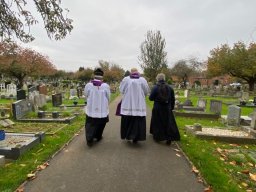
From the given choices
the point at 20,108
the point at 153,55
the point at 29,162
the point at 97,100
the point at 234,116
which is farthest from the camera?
the point at 153,55

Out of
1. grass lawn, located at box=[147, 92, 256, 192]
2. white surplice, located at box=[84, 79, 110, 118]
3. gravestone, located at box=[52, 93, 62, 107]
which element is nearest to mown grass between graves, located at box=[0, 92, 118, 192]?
white surplice, located at box=[84, 79, 110, 118]

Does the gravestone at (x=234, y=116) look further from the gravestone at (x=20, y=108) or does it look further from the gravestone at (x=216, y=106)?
the gravestone at (x=20, y=108)

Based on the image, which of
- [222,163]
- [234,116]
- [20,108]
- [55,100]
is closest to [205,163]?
[222,163]

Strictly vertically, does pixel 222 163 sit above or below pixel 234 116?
below

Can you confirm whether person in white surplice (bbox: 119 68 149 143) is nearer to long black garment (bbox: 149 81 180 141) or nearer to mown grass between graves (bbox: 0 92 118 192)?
long black garment (bbox: 149 81 180 141)

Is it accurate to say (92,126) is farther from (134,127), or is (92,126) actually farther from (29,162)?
(29,162)

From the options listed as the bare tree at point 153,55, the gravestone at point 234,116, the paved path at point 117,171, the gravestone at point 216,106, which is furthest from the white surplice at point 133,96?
the bare tree at point 153,55

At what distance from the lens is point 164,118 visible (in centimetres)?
670

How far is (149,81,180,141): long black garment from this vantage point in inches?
262

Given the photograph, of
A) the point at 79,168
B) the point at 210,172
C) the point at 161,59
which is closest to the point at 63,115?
the point at 79,168

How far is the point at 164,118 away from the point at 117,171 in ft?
8.26

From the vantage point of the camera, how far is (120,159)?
→ 5277mm

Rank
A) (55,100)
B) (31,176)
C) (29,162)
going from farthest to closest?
(55,100) < (29,162) < (31,176)

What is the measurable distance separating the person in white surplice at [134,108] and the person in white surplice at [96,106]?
0.47 metres
